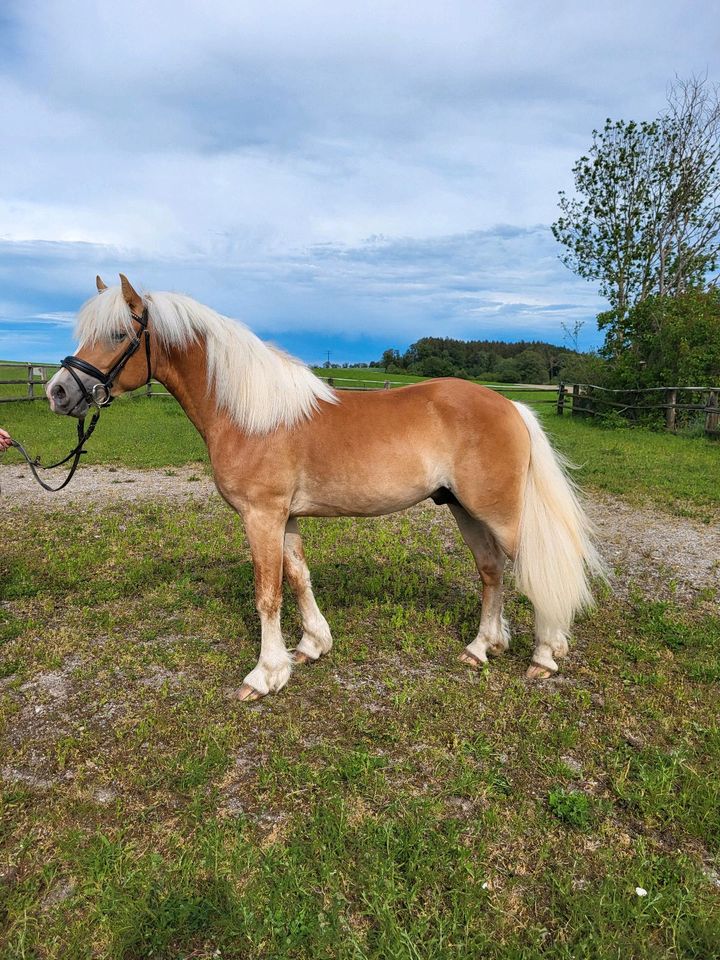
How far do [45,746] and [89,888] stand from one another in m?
1.07

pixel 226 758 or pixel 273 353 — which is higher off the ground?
pixel 273 353

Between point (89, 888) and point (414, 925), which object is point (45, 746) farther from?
point (414, 925)

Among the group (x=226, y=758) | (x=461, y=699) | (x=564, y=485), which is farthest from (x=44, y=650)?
(x=564, y=485)

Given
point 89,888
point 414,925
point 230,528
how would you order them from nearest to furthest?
point 414,925
point 89,888
point 230,528

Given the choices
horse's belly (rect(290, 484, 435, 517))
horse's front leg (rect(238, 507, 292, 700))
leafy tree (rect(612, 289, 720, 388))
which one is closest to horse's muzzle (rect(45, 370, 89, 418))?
horse's front leg (rect(238, 507, 292, 700))

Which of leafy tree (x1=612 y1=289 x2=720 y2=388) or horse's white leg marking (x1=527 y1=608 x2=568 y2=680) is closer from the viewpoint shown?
horse's white leg marking (x1=527 y1=608 x2=568 y2=680)

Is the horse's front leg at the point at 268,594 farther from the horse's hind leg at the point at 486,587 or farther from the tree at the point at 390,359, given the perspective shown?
the tree at the point at 390,359

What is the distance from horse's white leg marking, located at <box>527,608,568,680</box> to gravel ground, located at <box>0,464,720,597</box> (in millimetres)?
1685

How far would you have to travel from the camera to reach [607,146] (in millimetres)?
21500

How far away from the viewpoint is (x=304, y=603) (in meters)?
3.86

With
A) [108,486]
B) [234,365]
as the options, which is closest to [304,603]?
[234,365]

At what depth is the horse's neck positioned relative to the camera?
349 centimetres

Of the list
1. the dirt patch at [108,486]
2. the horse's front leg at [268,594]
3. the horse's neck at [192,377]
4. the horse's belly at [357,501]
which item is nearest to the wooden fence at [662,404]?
the dirt patch at [108,486]

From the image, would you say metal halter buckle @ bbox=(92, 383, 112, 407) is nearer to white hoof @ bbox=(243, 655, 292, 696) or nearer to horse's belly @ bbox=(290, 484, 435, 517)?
horse's belly @ bbox=(290, 484, 435, 517)
